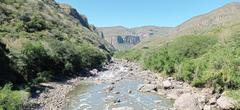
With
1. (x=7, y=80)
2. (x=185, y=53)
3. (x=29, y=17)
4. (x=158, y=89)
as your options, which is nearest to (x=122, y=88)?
(x=158, y=89)

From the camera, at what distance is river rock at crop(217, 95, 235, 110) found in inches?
2213

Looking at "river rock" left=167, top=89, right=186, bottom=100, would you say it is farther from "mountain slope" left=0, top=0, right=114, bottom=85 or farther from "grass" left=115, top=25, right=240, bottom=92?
"mountain slope" left=0, top=0, right=114, bottom=85

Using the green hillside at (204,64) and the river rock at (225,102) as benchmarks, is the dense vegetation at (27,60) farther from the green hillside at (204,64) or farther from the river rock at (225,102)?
the river rock at (225,102)

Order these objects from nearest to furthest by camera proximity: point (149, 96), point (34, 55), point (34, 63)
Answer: point (149, 96) → point (34, 63) → point (34, 55)

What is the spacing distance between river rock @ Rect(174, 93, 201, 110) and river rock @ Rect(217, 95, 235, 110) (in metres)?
3.31

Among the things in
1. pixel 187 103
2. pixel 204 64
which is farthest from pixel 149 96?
pixel 204 64

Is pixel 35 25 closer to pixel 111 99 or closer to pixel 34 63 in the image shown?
pixel 34 63

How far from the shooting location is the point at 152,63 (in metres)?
135

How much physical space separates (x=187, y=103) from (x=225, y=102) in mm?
6012

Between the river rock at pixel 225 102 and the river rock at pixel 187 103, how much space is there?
130 inches

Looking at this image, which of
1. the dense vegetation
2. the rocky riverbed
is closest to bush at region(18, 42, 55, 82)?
Result: the dense vegetation

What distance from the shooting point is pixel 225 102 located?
5938 centimetres

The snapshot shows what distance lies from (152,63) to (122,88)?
47.6 metres

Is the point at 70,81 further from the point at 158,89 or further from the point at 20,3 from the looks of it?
the point at 20,3
